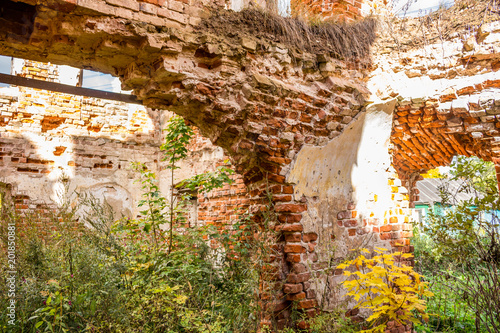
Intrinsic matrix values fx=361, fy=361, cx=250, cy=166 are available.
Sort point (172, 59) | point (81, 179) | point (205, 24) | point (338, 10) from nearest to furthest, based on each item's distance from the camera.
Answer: point (172, 59) < point (205, 24) < point (338, 10) < point (81, 179)

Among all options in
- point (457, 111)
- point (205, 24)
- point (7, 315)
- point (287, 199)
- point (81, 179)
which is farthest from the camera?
point (81, 179)

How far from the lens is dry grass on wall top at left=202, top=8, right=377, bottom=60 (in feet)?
11.1

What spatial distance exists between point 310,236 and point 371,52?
88.2 inches

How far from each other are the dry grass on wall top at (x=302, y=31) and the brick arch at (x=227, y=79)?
3.6 inches

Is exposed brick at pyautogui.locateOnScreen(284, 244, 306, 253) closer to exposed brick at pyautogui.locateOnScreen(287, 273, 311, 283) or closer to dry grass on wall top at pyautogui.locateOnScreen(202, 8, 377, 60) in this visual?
exposed brick at pyautogui.locateOnScreen(287, 273, 311, 283)

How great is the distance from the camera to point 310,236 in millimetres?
3439

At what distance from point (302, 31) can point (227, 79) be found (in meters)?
1.15

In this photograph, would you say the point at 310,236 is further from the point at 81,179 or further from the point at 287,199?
the point at 81,179

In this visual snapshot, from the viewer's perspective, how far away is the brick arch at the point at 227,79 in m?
2.70

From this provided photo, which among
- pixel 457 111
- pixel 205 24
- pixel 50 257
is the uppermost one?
pixel 205 24

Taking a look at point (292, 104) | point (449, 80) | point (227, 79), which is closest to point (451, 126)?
point (449, 80)

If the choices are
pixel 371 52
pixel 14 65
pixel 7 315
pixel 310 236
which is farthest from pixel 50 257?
pixel 14 65

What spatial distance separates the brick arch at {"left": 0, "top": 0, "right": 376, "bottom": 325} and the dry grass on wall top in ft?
0.30

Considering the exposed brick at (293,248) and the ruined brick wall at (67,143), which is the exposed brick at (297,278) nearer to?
the exposed brick at (293,248)
